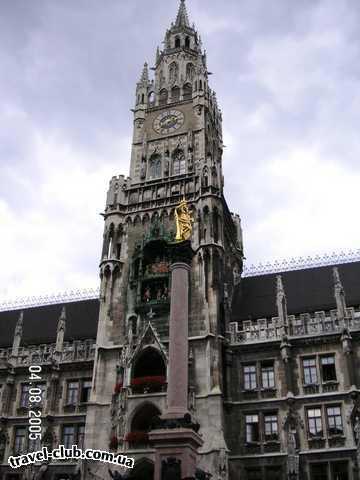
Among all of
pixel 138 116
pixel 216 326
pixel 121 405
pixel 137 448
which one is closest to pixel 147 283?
pixel 216 326

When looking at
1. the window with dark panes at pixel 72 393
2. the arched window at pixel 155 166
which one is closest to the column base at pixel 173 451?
the window with dark panes at pixel 72 393

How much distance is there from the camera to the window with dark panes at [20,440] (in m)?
37.8

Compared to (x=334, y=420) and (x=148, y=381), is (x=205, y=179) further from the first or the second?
(x=334, y=420)

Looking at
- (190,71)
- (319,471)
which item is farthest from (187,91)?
(319,471)

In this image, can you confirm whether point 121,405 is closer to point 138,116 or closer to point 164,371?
point 164,371

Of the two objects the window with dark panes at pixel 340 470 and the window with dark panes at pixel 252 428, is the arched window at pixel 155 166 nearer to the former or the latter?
the window with dark panes at pixel 252 428

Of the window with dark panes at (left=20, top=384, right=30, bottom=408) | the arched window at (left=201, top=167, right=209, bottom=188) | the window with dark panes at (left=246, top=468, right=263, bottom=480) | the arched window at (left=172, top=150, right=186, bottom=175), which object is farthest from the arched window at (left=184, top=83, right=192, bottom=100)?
the window with dark panes at (left=246, top=468, right=263, bottom=480)

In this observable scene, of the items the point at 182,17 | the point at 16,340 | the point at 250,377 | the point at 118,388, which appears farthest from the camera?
the point at 182,17

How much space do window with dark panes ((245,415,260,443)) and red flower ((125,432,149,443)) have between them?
6109mm

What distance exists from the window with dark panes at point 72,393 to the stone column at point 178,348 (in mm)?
16548

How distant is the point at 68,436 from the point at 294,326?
54.4ft

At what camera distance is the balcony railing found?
34812 millimetres

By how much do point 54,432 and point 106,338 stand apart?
7.11 meters

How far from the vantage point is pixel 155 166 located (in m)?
46.9
